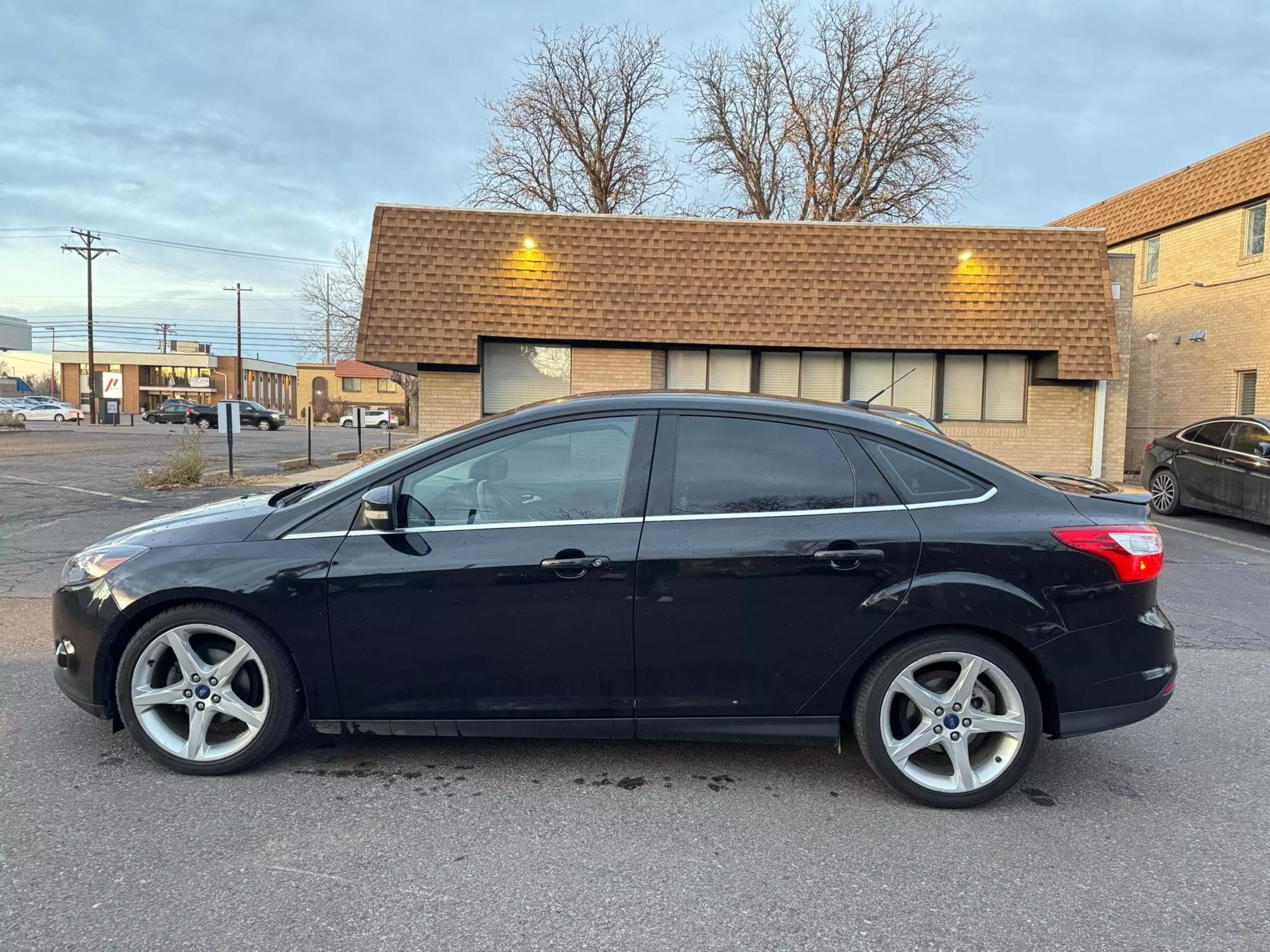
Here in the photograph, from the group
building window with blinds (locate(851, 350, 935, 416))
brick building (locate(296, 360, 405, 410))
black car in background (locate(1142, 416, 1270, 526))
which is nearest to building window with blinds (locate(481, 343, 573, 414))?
building window with blinds (locate(851, 350, 935, 416))

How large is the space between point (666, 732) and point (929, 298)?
40.8ft

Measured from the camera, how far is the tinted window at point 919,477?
327 centimetres

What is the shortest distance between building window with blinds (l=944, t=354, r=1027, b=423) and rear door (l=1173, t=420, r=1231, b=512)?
10.4 ft

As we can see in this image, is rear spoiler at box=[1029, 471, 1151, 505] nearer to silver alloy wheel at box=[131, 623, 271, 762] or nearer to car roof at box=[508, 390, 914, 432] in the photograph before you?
car roof at box=[508, 390, 914, 432]

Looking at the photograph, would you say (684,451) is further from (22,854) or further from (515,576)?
(22,854)

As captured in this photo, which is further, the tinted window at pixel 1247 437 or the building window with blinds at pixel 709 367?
the building window with blinds at pixel 709 367

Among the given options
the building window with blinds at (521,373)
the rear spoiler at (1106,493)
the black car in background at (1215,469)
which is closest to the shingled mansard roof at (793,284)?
the building window with blinds at (521,373)

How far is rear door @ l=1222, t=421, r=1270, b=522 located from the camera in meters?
10.2

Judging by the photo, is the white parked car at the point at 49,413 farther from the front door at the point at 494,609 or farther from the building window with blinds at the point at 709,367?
the front door at the point at 494,609

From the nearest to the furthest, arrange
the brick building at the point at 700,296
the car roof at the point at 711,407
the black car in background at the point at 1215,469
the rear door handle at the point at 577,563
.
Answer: the rear door handle at the point at 577,563 → the car roof at the point at 711,407 → the black car in background at the point at 1215,469 → the brick building at the point at 700,296

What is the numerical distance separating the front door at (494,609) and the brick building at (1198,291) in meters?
15.5

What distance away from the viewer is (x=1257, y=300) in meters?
16.7

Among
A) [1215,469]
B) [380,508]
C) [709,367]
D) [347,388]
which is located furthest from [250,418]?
[380,508]

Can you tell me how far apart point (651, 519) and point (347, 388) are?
72823 millimetres
